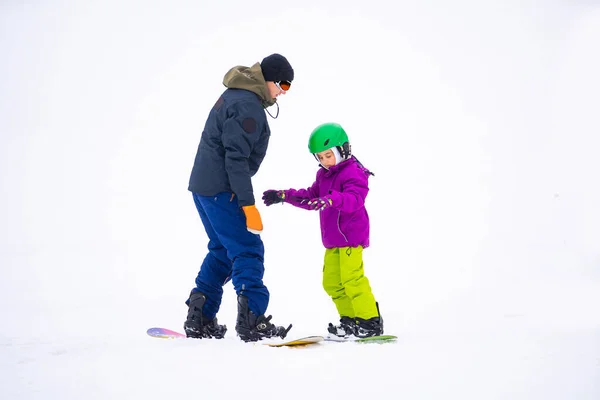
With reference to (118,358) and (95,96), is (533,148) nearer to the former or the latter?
(95,96)

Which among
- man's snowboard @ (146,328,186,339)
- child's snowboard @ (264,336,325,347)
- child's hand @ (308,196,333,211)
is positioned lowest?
child's snowboard @ (264,336,325,347)

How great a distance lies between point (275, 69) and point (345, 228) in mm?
1143

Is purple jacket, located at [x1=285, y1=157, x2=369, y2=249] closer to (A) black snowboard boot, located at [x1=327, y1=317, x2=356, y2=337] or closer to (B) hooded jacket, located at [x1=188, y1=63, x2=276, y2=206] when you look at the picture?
(B) hooded jacket, located at [x1=188, y1=63, x2=276, y2=206]

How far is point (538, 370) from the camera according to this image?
237 cm

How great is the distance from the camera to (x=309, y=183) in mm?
15852

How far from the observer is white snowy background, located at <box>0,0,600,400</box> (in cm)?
252

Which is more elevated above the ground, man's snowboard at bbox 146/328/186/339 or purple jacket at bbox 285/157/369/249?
purple jacket at bbox 285/157/369/249

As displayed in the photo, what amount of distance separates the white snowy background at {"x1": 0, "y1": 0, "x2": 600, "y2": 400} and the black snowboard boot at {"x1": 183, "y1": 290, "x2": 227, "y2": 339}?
0.15 metres

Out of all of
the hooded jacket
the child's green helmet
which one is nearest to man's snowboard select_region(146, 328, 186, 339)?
the hooded jacket

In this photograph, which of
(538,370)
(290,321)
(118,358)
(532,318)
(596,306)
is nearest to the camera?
(538,370)

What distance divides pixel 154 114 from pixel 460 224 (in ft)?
36.4

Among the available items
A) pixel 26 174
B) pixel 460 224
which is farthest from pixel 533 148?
pixel 26 174

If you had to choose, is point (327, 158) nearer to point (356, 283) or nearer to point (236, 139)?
point (236, 139)

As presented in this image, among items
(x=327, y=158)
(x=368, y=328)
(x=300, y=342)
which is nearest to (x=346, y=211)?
(x=327, y=158)
